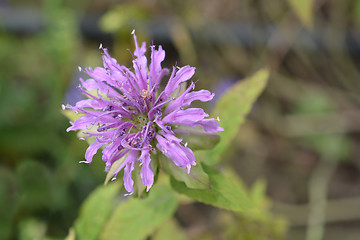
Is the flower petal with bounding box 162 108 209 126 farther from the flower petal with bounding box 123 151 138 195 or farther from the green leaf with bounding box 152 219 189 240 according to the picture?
the green leaf with bounding box 152 219 189 240

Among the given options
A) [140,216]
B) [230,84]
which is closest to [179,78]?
[140,216]

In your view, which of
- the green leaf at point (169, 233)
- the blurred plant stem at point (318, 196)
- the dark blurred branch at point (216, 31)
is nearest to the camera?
the green leaf at point (169, 233)

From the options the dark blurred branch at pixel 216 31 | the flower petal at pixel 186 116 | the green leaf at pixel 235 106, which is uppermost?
the dark blurred branch at pixel 216 31

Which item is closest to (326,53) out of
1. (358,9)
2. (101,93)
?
(358,9)

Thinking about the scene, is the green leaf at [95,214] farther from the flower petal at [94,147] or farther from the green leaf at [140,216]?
the flower petal at [94,147]

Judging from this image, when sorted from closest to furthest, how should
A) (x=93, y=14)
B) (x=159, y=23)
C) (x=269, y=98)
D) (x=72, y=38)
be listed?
1. (x=72, y=38)
2. (x=269, y=98)
3. (x=159, y=23)
4. (x=93, y=14)

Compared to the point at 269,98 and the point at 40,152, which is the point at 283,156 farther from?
the point at 40,152

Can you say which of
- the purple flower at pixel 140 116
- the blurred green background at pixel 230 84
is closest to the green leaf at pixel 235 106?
the purple flower at pixel 140 116
